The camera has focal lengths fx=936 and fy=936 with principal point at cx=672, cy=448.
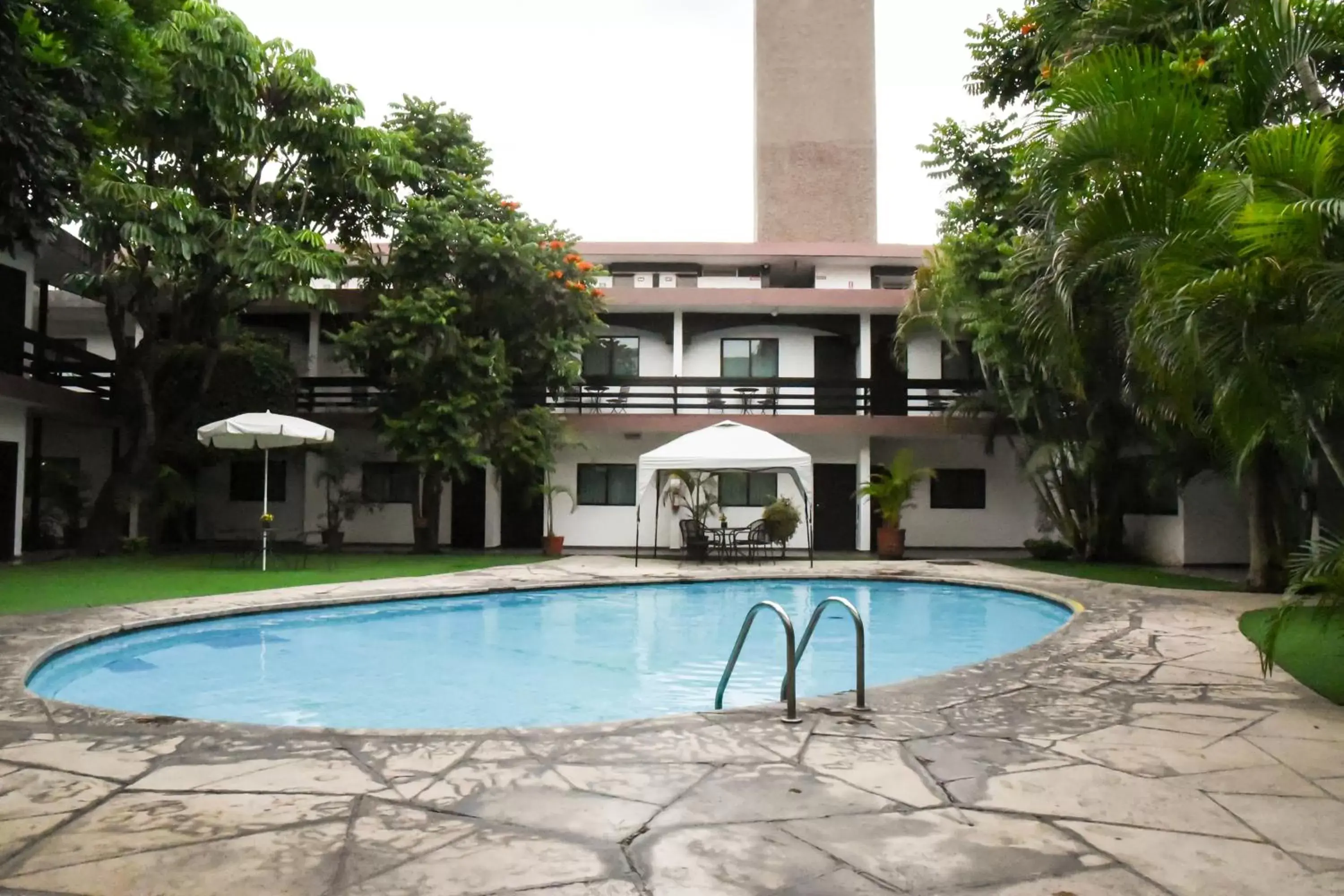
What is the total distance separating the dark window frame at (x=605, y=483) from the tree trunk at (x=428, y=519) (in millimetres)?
3149

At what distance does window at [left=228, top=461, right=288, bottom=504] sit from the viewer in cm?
2089

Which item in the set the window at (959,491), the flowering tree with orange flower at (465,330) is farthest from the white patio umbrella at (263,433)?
the window at (959,491)

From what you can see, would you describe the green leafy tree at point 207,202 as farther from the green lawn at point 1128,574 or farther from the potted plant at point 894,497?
the green lawn at point 1128,574

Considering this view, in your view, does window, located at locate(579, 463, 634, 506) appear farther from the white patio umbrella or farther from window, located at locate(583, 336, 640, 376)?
the white patio umbrella

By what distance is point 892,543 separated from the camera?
1762 cm

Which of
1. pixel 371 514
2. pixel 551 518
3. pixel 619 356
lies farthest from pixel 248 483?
pixel 619 356

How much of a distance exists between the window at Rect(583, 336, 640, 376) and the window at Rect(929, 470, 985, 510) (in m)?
7.12

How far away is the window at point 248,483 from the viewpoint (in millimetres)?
20891

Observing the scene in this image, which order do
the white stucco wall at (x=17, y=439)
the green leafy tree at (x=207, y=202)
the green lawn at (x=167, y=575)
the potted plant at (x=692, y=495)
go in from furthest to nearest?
the potted plant at (x=692, y=495)
the white stucco wall at (x=17, y=439)
the green leafy tree at (x=207, y=202)
the green lawn at (x=167, y=575)

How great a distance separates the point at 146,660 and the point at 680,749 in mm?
6088

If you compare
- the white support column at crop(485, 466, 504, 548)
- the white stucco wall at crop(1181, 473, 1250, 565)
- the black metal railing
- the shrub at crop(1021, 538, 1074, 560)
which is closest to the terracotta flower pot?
the shrub at crop(1021, 538, 1074, 560)

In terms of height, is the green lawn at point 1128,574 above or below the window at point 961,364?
below

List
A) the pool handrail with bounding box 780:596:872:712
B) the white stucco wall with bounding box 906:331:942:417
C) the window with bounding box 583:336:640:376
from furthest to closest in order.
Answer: the window with bounding box 583:336:640:376 → the white stucco wall with bounding box 906:331:942:417 → the pool handrail with bounding box 780:596:872:712

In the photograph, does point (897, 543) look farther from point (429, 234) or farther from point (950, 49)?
point (429, 234)
